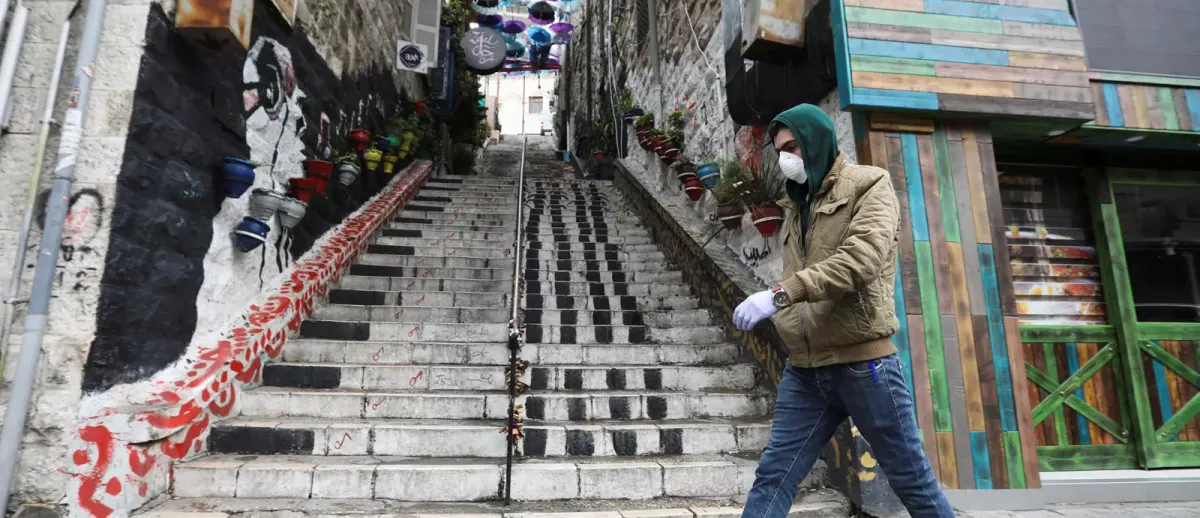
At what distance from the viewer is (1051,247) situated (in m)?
3.79

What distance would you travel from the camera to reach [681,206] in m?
6.19

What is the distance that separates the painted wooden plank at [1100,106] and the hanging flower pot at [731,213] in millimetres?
2194

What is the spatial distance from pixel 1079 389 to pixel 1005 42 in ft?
7.18

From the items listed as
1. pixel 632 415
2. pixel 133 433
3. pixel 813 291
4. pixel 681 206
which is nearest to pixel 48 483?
pixel 133 433

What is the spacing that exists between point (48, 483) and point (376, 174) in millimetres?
4479

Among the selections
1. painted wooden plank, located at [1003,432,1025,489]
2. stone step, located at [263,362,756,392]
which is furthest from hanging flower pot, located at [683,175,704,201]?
painted wooden plank, located at [1003,432,1025,489]

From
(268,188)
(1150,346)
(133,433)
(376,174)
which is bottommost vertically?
(133,433)

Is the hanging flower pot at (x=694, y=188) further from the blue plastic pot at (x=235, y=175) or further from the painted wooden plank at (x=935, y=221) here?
the blue plastic pot at (x=235, y=175)

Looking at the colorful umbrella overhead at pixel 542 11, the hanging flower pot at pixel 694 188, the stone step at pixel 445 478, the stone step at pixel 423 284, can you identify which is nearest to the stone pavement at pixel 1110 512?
the stone step at pixel 445 478

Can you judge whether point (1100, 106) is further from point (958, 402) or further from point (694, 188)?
point (694, 188)

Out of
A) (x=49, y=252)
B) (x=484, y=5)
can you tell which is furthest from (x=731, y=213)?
(x=484, y=5)

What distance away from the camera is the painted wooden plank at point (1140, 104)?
11.4 feet

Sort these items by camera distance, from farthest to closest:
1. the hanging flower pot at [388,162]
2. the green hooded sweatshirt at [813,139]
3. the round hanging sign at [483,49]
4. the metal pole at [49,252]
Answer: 1. the round hanging sign at [483,49]
2. the hanging flower pot at [388,162]
3. the metal pole at [49,252]
4. the green hooded sweatshirt at [813,139]

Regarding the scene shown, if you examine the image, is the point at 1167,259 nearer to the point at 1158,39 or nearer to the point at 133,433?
the point at 1158,39
